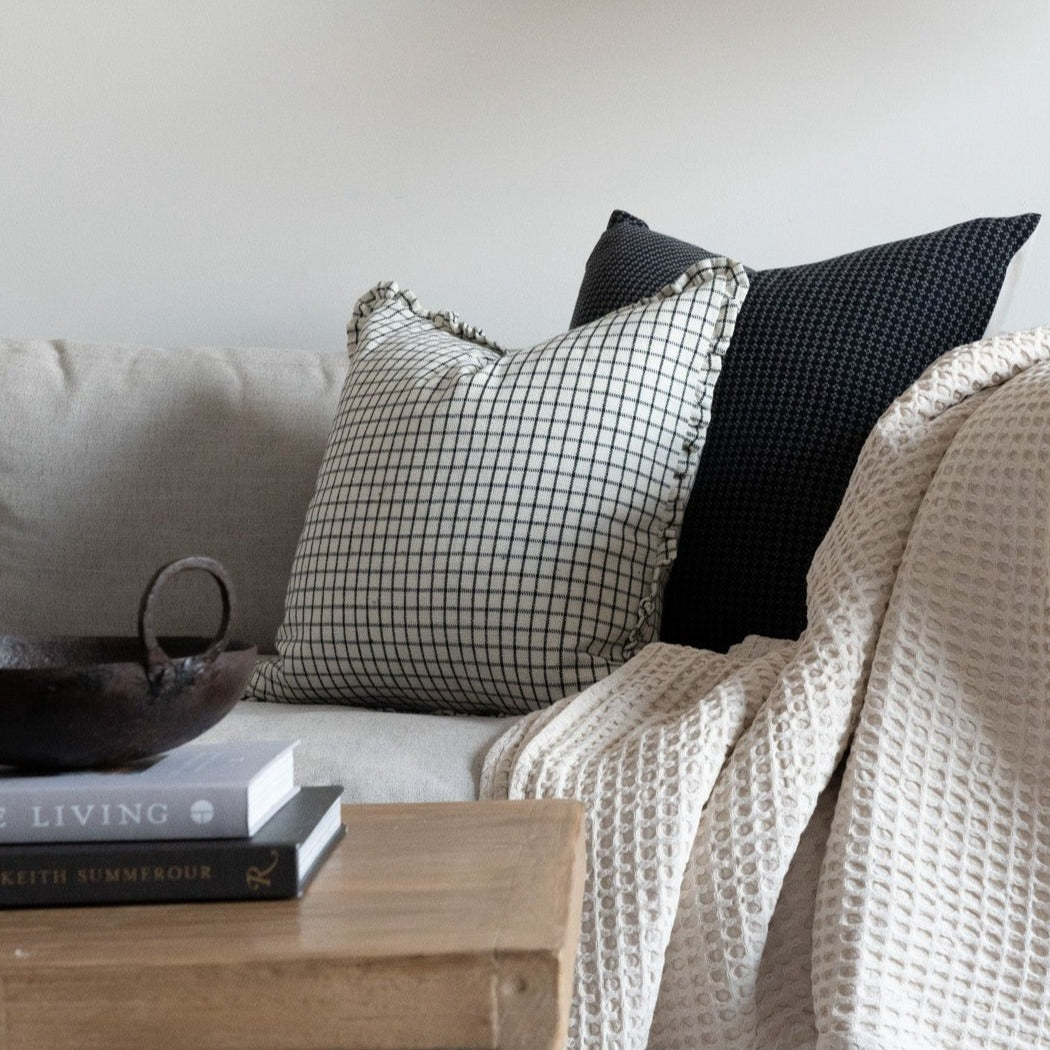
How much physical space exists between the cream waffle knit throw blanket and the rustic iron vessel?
1.18ft

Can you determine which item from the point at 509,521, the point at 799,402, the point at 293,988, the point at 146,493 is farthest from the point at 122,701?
the point at 146,493

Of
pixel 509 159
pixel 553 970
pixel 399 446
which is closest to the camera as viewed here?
pixel 553 970

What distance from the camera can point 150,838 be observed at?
68cm

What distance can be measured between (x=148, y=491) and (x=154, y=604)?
104 centimetres

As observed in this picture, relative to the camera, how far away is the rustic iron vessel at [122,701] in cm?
68

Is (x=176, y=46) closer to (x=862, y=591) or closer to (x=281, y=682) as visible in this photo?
(x=281, y=682)

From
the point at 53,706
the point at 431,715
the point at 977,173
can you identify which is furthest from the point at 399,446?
the point at 977,173

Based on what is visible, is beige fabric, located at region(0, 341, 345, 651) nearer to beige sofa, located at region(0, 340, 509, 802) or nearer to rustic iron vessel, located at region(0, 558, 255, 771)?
beige sofa, located at region(0, 340, 509, 802)

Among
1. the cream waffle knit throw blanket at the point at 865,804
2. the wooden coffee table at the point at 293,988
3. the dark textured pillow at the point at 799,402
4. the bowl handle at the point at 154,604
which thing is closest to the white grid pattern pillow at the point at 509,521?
the dark textured pillow at the point at 799,402

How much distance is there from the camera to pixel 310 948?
23.6 inches

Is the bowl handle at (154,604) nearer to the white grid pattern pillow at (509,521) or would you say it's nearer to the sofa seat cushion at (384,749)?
the sofa seat cushion at (384,749)

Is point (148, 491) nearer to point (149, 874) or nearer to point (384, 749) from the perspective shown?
point (384, 749)

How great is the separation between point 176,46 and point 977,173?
1195 millimetres

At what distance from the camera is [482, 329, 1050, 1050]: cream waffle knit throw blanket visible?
0.92m
